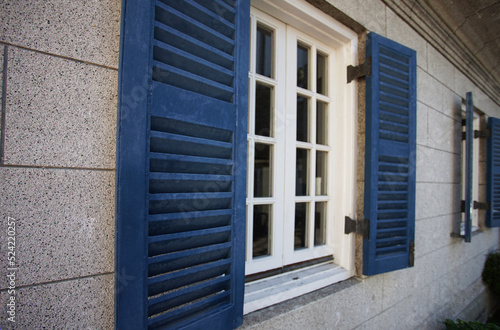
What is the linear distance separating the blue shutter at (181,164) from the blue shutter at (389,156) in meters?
1.14

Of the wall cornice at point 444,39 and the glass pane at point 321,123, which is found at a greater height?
the wall cornice at point 444,39

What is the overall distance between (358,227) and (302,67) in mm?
1300

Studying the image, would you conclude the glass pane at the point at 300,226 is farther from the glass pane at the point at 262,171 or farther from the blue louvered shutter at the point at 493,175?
the blue louvered shutter at the point at 493,175

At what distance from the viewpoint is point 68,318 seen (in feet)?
2.90

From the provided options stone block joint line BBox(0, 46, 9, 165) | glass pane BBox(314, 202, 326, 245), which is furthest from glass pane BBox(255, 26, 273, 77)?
stone block joint line BBox(0, 46, 9, 165)

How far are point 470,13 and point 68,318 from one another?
162 inches

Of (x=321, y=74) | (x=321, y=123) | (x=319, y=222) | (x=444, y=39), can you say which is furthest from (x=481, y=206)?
(x=321, y=74)

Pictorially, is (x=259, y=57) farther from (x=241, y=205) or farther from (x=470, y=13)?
(x=470, y=13)

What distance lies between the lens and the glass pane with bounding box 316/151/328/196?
1970 millimetres

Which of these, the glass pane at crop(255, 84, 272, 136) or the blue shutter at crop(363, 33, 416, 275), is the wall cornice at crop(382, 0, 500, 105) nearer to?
the blue shutter at crop(363, 33, 416, 275)

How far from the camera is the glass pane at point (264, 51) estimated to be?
164cm

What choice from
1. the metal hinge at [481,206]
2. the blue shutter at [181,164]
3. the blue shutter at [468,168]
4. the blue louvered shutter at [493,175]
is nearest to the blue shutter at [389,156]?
the blue shutter at [181,164]

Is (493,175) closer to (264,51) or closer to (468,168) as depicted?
(468,168)

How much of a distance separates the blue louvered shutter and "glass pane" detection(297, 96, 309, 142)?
376cm
